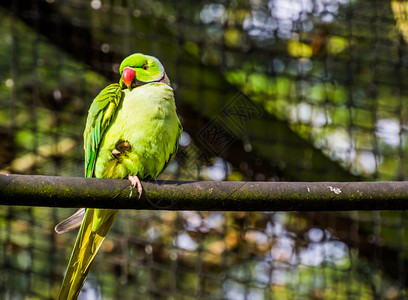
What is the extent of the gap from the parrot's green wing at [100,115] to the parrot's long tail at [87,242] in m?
0.18

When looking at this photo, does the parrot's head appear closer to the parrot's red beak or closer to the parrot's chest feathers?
the parrot's red beak

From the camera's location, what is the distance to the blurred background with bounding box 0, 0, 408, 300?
2.82 m

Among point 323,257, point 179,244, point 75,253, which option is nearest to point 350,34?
point 323,257

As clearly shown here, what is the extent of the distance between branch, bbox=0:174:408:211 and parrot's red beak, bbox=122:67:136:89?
602 millimetres

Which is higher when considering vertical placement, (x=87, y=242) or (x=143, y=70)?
(x=143, y=70)

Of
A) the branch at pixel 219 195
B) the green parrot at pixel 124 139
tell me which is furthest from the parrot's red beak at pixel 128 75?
the branch at pixel 219 195

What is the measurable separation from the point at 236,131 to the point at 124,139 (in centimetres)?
108

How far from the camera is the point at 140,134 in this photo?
1.57m

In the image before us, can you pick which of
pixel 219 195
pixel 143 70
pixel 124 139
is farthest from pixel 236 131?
pixel 219 195

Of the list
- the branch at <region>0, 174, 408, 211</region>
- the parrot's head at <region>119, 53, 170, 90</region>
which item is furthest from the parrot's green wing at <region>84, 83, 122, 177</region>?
the branch at <region>0, 174, 408, 211</region>

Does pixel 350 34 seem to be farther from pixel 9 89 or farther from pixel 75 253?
pixel 75 253

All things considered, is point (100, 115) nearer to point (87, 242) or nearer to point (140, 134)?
point (140, 134)

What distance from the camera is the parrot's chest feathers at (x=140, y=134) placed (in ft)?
5.18

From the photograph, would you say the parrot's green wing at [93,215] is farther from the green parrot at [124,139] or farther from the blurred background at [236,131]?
the blurred background at [236,131]
